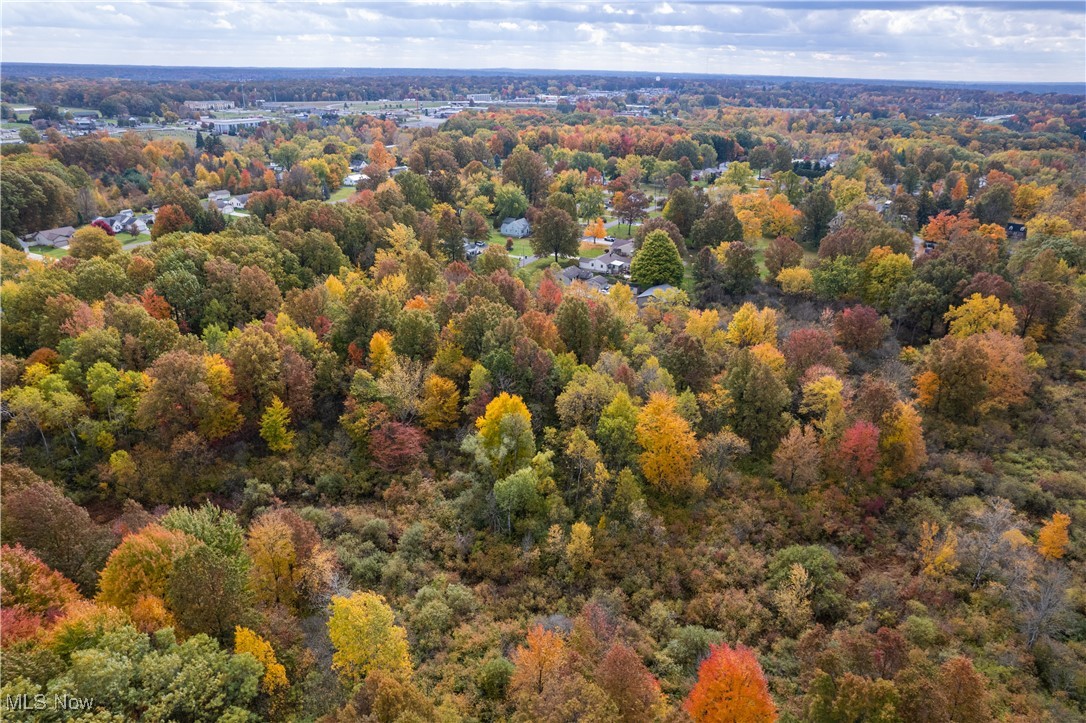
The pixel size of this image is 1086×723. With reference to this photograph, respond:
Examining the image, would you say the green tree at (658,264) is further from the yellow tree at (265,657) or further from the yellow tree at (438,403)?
the yellow tree at (265,657)

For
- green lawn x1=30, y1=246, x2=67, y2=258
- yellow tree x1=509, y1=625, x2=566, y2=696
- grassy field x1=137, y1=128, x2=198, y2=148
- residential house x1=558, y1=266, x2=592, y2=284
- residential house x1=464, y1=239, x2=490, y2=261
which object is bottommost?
yellow tree x1=509, y1=625, x2=566, y2=696

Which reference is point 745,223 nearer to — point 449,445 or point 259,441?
point 449,445

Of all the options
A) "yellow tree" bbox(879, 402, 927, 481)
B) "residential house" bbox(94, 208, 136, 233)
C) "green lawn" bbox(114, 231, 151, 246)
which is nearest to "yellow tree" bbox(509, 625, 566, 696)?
"yellow tree" bbox(879, 402, 927, 481)

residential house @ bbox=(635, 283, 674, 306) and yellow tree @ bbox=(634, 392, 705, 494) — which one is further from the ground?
residential house @ bbox=(635, 283, 674, 306)

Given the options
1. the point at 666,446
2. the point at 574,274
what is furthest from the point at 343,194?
the point at 666,446

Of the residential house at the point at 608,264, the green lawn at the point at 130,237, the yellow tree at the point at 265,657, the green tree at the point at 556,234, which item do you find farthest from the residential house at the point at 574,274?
the yellow tree at the point at 265,657

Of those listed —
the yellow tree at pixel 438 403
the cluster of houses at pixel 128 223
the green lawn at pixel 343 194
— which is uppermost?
the green lawn at pixel 343 194

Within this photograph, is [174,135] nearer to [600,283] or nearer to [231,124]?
[231,124]

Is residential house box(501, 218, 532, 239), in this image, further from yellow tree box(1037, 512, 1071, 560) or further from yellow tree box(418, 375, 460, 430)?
yellow tree box(1037, 512, 1071, 560)
